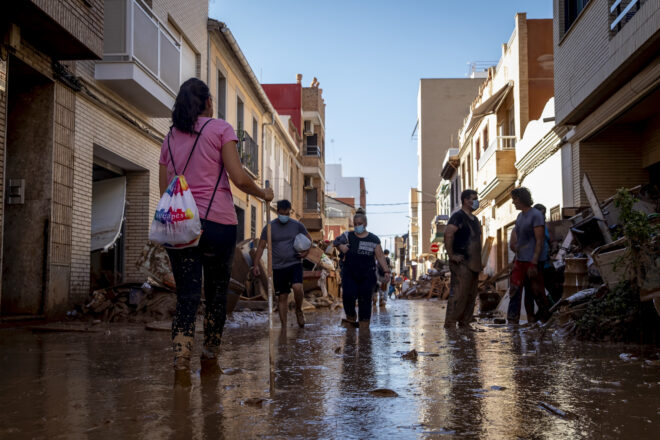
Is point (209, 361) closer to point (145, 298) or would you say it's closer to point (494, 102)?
point (145, 298)

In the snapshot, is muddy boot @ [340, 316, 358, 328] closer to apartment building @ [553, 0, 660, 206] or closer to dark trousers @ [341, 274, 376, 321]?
dark trousers @ [341, 274, 376, 321]

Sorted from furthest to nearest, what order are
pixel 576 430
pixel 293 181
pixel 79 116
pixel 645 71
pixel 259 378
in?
pixel 293 181, pixel 79 116, pixel 645 71, pixel 259 378, pixel 576 430

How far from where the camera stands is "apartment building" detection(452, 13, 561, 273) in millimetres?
20844

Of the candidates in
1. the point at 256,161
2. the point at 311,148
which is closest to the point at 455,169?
the point at 311,148

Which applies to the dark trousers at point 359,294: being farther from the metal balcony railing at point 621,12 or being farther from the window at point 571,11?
the window at point 571,11

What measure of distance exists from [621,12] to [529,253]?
173 inches

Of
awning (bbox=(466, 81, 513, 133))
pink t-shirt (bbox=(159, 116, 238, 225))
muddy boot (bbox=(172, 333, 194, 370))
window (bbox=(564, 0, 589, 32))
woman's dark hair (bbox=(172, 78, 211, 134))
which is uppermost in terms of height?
awning (bbox=(466, 81, 513, 133))

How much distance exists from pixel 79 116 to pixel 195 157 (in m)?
7.46

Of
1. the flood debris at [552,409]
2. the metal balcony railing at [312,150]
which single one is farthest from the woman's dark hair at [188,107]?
the metal balcony railing at [312,150]

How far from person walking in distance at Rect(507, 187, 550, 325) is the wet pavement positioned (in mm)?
2529

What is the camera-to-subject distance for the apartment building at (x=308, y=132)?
4050 cm

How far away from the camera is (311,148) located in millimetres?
43844

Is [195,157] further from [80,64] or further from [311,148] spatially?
[311,148]

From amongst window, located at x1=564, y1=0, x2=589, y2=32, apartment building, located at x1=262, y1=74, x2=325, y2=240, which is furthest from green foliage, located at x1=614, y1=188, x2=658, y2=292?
apartment building, located at x1=262, y1=74, x2=325, y2=240
